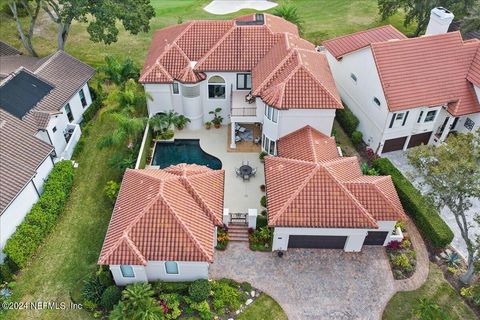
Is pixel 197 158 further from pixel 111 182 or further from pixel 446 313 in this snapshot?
pixel 446 313

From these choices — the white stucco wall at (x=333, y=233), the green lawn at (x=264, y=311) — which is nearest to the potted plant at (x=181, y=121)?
the white stucco wall at (x=333, y=233)

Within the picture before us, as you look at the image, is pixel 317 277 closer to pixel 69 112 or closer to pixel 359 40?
pixel 359 40

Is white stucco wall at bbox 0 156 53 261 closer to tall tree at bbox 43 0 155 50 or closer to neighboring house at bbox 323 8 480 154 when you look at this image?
tall tree at bbox 43 0 155 50

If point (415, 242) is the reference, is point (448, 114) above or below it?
above

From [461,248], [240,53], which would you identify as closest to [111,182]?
[240,53]

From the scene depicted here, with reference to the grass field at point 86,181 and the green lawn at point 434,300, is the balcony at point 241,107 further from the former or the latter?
the green lawn at point 434,300

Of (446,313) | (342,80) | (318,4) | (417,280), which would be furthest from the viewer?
(318,4)

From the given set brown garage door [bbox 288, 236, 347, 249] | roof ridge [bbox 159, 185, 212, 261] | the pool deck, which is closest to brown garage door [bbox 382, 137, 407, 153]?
the pool deck
